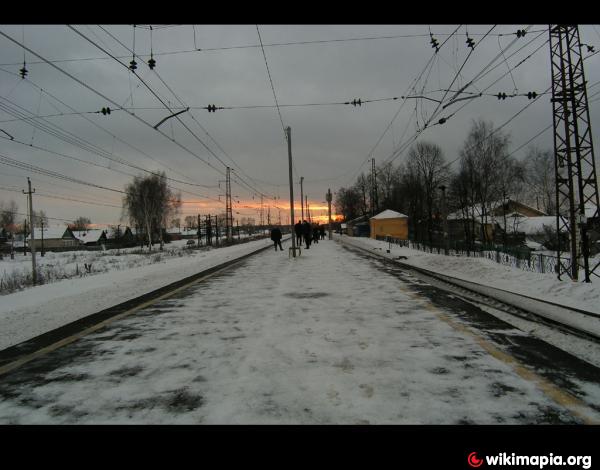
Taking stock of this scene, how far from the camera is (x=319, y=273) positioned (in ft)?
48.6

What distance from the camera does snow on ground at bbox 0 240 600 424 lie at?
319cm

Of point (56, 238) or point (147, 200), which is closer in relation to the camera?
point (147, 200)

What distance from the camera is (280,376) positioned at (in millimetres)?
4055

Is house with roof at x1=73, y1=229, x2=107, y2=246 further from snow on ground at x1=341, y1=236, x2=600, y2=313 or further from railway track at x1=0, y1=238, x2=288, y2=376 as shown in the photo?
railway track at x1=0, y1=238, x2=288, y2=376

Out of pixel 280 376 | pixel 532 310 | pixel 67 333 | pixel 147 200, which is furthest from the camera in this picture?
pixel 147 200

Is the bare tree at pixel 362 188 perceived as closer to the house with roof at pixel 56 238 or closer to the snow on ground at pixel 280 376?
the house with roof at pixel 56 238

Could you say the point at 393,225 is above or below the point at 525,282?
above

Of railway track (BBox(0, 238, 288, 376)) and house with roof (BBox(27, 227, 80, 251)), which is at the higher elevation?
house with roof (BBox(27, 227, 80, 251))

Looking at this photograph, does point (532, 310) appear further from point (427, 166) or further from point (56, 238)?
point (56, 238)

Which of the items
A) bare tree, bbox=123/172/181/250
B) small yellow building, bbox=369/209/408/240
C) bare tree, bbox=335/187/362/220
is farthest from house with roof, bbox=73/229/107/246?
small yellow building, bbox=369/209/408/240

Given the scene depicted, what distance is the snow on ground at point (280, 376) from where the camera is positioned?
3.19m

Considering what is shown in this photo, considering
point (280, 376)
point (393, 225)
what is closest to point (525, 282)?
point (280, 376)
